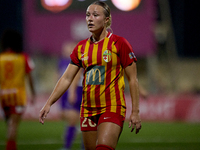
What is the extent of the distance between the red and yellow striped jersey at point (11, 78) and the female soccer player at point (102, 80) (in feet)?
6.80

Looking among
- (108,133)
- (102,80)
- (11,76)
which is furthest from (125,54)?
(11,76)

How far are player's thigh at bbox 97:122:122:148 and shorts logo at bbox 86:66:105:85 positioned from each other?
0.47m

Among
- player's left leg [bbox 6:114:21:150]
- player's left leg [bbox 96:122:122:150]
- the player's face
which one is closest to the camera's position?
player's left leg [bbox 96:122:122:150]

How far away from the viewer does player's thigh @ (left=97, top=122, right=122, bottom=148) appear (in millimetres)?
3732

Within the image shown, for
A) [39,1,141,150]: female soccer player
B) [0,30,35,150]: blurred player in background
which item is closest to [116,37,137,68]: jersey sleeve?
[39,1,141,150]: female soccer player

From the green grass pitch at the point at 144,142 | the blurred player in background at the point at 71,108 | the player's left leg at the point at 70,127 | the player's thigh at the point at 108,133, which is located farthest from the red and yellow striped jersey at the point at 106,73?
the green grass pitch at the point at 144,142

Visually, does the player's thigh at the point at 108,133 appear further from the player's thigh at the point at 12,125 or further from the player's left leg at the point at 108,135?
the player's thigh at the point at 12,125

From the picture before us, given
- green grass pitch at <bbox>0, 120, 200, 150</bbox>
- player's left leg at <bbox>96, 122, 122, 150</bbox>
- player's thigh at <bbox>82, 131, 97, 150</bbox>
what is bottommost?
green grass pitch at <bbox>0, 120, 200, 150</bbox>

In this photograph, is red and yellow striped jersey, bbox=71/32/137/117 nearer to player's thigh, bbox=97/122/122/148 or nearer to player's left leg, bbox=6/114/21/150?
player's thigh, bbox=97/122/122/148

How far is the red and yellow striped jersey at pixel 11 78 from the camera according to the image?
597 cm

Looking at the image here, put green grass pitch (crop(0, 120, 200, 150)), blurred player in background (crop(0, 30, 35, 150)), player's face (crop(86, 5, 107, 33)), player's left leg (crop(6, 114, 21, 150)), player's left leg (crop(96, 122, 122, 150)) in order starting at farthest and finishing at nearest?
green grass pitch (crop(0, 120, 200, 150)) < blurred player in background (crop(0, 30, 35, 150)) < player's left leg (crop(6, 114, 21, 150)) < player's face (crop(86, 5, 107, 33)) < player's left leg (crop(96, 122, 122, 150))

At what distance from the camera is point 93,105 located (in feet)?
13.2

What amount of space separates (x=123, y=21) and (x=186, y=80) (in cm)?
1186

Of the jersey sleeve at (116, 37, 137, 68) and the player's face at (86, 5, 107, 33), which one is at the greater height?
the player's face at (86, 5, 107, 33)
